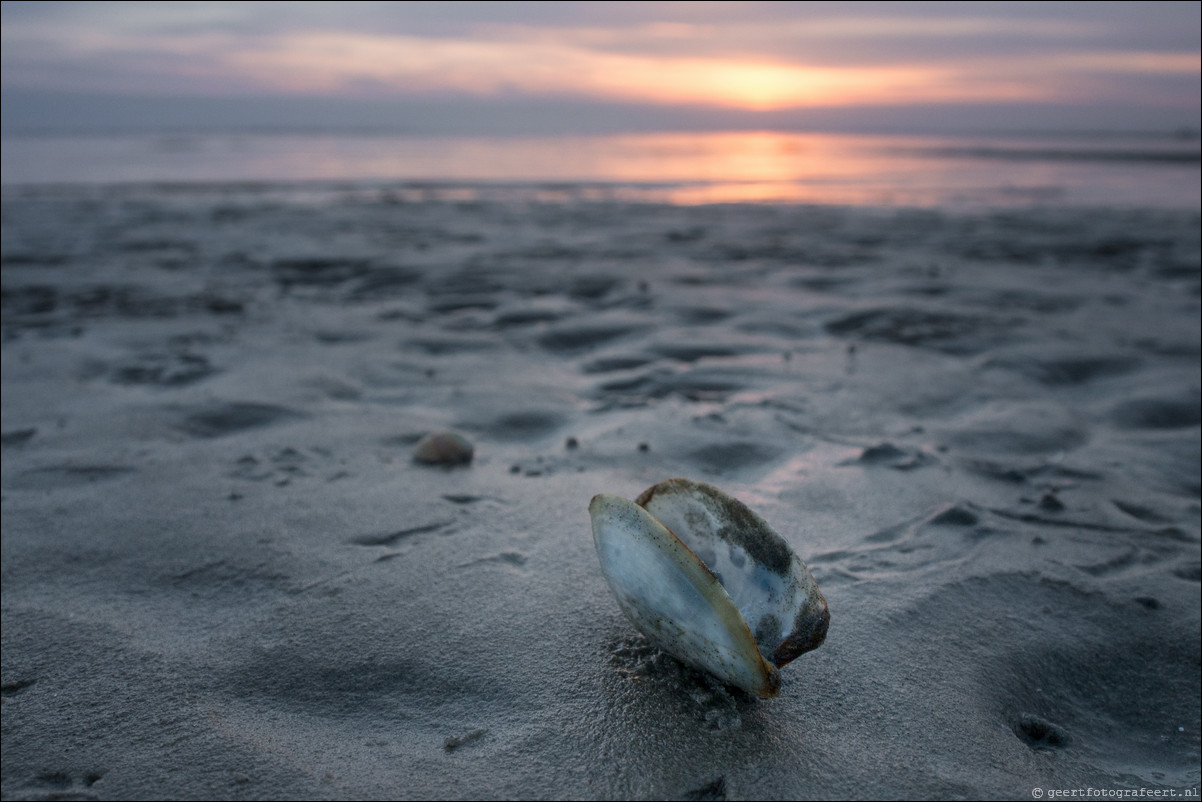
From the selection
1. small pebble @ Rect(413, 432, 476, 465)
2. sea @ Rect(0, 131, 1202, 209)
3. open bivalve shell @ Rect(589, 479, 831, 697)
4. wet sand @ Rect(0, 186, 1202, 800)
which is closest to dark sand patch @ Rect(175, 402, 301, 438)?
wet sand @ Rect(0, 186, 1202, 800)

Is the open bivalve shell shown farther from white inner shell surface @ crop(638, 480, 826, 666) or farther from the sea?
the sea

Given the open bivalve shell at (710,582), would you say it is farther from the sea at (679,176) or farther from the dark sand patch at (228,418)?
the sea at (679,176)

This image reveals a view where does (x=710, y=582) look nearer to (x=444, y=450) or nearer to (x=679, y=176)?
(x=444, y=450)

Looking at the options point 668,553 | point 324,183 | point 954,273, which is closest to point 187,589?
point 668,553

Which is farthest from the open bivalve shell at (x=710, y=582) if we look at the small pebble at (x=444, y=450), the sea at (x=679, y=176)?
the sea at (x=679, y=176)

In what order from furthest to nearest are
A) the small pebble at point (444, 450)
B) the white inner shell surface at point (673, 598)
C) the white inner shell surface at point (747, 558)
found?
1. the small pebble at point (444, 450)
2. the white inner shell surface at point (747, 558)
3. the white inner shell surface at point (673, 598)

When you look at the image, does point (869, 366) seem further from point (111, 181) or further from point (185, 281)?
point (111, 181)
